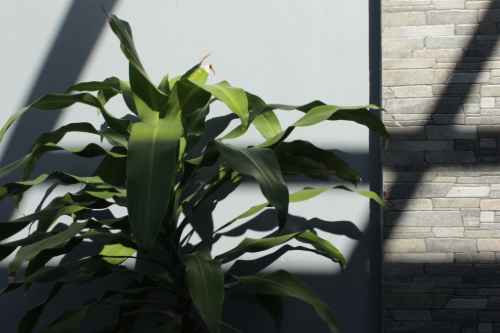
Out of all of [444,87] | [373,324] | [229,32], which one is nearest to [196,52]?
[229,32]

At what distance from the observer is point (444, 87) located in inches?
44.4

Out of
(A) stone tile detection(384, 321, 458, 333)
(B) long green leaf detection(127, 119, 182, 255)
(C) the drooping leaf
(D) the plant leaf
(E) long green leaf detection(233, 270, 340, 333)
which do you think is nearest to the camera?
(B) long green leaf detection(127, 119, 182, 255)

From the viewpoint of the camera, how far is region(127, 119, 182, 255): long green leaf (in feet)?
1.70

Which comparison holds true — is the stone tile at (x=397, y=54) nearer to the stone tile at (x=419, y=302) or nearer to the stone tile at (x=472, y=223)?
the stone tile at (x=472, y=223)

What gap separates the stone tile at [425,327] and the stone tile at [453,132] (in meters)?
0.60

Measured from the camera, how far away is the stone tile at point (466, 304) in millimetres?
1091

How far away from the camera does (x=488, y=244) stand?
110cm

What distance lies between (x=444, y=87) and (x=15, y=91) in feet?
5.09

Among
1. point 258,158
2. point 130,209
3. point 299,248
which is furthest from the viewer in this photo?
point 299,248

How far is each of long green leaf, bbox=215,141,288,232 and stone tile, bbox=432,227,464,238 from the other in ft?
2.52

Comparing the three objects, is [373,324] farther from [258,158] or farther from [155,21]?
[155,21]

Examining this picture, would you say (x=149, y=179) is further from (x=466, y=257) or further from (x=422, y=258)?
(x=466, y=257)

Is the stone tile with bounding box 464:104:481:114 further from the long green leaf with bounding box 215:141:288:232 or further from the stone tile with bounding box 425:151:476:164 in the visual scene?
the long green leaf with bounding box 215:141:288:232

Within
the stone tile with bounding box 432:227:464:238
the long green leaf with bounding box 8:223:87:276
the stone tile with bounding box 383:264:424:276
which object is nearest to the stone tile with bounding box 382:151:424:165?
the stone tile with bounding box 432:227:464:238
